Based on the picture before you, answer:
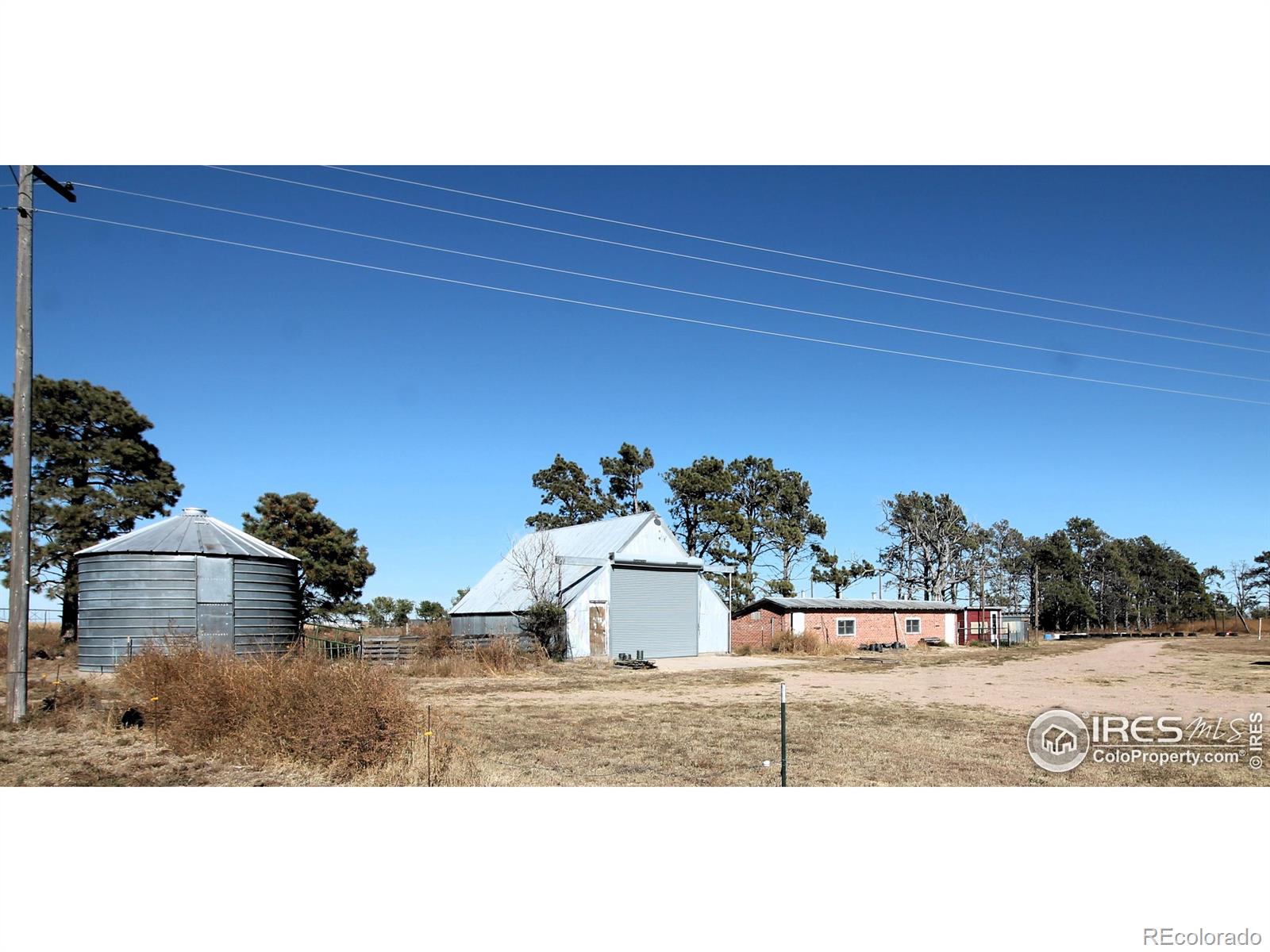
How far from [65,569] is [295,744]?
97.9 feet

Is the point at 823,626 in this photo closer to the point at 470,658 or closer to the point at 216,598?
the point at 470,658

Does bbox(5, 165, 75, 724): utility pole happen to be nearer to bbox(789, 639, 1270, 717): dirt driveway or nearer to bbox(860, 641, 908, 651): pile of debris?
bbox(789, 639, 1270, 717): dirt driveway

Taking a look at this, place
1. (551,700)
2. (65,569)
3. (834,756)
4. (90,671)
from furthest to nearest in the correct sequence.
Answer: (65,569)
(90,671)
(551,700)
(834,756)

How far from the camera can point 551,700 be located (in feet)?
60.8

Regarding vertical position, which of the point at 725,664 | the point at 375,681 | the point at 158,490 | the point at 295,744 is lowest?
the point at 725,664

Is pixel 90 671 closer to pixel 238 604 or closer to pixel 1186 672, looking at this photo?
pixel 238 604

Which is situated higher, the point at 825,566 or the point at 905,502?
the point at 905,502

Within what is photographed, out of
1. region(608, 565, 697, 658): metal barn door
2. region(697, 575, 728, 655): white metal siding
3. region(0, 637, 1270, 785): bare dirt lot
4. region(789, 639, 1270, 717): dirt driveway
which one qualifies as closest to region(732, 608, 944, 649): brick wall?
region(697, 575, 728, 655): white metal siding

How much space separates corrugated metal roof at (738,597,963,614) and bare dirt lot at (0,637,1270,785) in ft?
58.5

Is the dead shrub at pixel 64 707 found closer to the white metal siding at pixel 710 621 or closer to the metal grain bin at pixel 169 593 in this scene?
the metal grain bin at pixel 169 593

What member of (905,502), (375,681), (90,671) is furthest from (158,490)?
(905,502)

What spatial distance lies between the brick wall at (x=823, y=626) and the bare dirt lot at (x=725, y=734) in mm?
17475

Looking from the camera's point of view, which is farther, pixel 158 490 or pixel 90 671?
pixel 158 490

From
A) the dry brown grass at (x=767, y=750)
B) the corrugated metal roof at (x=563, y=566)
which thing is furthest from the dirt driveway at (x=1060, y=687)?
the corrugated metal roof at (x=563, y=566)
